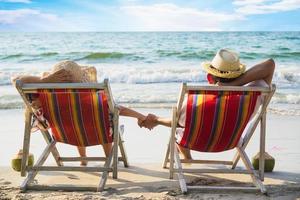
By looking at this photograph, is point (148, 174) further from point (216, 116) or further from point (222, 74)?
point (222, 74)

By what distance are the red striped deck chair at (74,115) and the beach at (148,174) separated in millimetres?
144

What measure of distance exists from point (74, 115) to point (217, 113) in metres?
1.02

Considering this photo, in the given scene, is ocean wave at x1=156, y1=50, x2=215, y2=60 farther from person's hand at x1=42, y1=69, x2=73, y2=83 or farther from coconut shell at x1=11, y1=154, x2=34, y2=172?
person's hand at x1=42, y1=69, x2=73, y2=83

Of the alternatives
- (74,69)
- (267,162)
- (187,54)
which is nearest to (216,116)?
(267,162)

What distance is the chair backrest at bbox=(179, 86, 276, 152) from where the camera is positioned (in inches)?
125

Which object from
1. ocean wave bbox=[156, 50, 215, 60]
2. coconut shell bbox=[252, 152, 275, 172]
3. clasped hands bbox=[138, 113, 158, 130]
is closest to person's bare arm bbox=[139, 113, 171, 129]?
clasped hands bbox=[138, 113, 158, 130]

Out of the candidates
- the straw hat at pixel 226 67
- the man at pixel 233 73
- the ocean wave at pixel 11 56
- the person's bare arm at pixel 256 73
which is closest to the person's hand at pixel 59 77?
the man at pixel 233 73

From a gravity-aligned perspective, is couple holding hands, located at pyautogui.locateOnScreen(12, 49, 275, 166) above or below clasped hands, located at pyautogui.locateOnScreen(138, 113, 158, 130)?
above

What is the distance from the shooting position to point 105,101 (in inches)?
131

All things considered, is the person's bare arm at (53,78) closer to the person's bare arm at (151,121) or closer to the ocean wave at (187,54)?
the person's bare arm at (151,121)

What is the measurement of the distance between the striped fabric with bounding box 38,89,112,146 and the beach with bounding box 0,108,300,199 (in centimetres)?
38

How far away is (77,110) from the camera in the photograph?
10.9 feet

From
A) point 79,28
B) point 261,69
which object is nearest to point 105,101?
point 261,69

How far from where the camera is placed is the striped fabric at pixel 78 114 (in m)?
3.24
